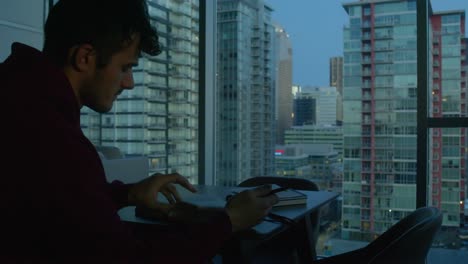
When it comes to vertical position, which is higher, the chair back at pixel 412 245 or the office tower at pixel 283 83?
the office tower at pixel 283 83

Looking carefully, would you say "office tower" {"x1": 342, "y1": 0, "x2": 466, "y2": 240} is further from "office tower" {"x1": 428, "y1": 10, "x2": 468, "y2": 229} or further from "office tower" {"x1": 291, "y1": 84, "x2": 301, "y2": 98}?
"office tower" {"x1": 291, "y1": 84, "x2": 301, "y2": 98}

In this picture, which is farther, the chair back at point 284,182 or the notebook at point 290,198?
the chair back at point 284,182

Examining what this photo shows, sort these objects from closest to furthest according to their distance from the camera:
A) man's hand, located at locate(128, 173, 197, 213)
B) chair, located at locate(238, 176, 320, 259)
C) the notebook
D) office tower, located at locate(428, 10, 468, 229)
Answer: man's hand, located at locate(128, 173, 197, 213)
the notebook
chair, located at locate(238, 176, 320, 259)
office tower, located at locate(428, 10, 468, 229)

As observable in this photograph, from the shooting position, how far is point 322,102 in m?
3.60

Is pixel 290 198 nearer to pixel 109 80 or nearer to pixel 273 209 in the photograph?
pixel 273 209

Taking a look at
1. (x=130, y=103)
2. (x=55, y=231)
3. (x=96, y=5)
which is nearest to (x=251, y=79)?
A: (x=130, y=103)

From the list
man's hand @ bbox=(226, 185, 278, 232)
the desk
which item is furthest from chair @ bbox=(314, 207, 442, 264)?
man's hand @ bbox=(226, 185, 278, 232)

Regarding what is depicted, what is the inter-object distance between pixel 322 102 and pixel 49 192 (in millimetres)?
3052

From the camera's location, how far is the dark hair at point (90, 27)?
0.93 meters

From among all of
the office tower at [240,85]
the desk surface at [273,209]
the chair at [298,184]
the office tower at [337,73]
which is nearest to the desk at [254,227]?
the desk surface at [273,209]

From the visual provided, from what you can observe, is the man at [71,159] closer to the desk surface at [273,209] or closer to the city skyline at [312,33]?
the desk surface at [273,209]

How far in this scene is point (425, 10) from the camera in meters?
3.06

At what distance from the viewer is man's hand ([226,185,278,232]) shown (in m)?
0.96

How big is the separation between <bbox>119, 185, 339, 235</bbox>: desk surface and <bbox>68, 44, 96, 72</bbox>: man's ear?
427 mm
